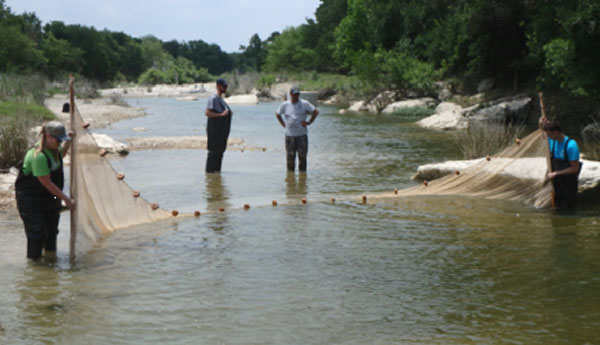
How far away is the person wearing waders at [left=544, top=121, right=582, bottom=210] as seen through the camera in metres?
10.4

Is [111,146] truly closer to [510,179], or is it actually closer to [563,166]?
[510,179]

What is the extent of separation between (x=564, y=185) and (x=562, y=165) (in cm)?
34

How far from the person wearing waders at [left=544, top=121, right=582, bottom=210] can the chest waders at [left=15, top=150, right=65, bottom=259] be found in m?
7.20

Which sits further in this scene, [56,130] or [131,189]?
[131,189]

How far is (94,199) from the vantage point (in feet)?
28.3

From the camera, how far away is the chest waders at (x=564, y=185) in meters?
10.6

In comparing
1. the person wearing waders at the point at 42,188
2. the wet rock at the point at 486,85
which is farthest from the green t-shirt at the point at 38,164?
the wet rock at the point at 486,85

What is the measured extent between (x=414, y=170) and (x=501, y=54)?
71.6ft

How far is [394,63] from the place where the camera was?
45031 millimetres

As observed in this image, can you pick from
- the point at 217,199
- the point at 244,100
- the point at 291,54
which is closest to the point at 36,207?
the point at 217,199

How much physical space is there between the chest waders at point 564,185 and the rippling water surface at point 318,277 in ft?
1.27

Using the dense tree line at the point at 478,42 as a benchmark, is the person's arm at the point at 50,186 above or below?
below

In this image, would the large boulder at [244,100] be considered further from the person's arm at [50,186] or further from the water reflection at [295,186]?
the person's arm at [50,186]

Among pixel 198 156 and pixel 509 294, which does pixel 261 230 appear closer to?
pixel 509 294
